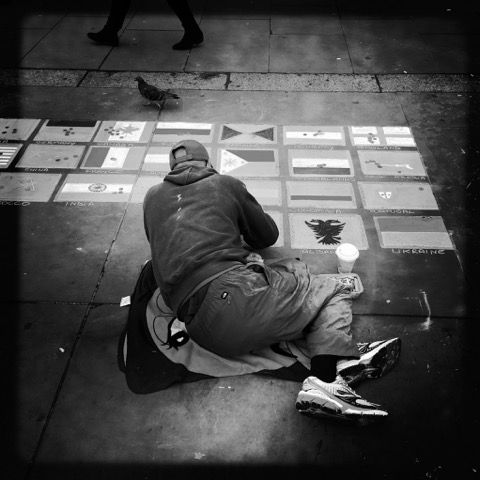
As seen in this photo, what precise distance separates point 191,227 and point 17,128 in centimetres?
361

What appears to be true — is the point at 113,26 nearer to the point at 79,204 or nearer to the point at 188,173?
the point at 79,204

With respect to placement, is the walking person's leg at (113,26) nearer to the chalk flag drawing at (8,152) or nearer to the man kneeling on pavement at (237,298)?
the chalk flag drawing at (8,152)

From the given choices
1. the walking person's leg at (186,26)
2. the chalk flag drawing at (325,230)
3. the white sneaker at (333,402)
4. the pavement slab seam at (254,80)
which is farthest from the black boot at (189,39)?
the white sneaker at (333,402)

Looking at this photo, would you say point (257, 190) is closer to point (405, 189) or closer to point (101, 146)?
point (405, 189)

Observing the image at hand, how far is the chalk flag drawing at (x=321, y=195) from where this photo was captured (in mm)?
4305

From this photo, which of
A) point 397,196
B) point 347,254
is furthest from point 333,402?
point 397,196

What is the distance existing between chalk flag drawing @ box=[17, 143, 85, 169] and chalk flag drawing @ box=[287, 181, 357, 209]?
2.25 metres

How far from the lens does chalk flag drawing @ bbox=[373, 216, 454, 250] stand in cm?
389

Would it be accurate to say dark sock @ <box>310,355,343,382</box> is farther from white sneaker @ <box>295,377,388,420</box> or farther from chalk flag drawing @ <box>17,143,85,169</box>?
chalk flag drawing @ <box>17,143,85,169</box>

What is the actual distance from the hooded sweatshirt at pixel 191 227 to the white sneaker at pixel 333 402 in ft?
2.79

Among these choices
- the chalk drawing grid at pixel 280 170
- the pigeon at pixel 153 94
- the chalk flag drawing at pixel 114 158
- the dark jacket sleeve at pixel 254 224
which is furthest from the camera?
the pigeon at pixel 153 94

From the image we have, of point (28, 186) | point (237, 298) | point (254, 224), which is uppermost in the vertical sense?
point (237, 298)

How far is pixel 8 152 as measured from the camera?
500 centimetres

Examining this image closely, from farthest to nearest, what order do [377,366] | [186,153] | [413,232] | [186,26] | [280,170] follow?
[186,26] → [280,170] → [413,232] → [186,153] → [377,366]
